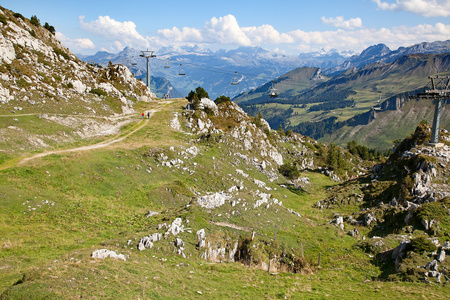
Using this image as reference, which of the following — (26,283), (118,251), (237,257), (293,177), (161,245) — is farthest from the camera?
(293,177)

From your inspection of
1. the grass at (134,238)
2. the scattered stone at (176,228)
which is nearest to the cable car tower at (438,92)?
the grass at (134,238)

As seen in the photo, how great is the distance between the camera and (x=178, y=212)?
39.2 m

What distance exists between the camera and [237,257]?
3341 centimetres

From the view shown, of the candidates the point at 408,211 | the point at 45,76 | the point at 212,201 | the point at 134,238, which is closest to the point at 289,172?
the point at 408,211

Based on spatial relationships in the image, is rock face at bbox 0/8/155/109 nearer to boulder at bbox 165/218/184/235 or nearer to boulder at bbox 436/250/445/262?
boulder at bbox 165/218/184/235

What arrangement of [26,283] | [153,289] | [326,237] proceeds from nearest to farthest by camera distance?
[26,283] → [153,289] → [326,237]

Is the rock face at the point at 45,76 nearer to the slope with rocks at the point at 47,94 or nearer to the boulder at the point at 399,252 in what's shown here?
the slope with rocks at the point at 47,94

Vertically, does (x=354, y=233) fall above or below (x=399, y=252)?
below

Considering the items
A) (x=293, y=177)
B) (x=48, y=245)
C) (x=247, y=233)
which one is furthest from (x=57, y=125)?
(x=293, y=177)

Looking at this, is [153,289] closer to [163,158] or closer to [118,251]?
[118,251]

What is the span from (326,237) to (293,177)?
141 feet

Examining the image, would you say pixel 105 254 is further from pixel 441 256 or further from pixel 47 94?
pixel 47 94

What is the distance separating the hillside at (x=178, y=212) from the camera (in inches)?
1004

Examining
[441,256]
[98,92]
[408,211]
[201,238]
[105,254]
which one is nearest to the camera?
[105,254]
